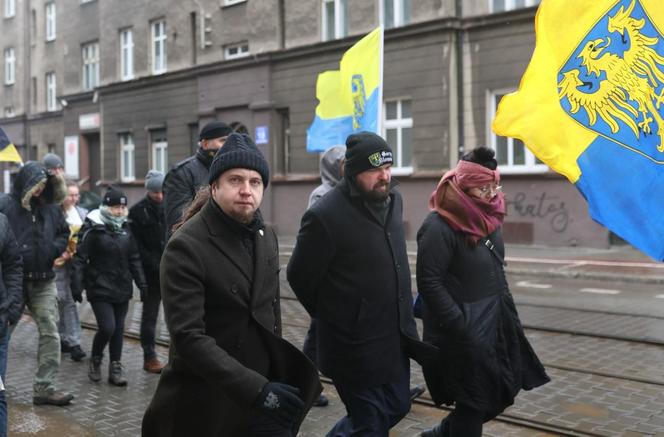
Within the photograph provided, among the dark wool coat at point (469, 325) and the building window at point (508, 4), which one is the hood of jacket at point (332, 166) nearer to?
the dark wool coat at point (469, 325)

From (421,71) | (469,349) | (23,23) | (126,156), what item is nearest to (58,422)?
(469,349)

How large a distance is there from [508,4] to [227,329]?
18641 millimetres

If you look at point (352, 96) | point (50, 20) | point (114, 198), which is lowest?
point (114, 198)

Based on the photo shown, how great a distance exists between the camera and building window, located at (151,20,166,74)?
30.8m

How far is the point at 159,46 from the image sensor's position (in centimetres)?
3102

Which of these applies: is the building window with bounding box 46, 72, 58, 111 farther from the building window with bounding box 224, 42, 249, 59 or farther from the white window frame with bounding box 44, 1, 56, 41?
the building window with bounding box 224, 42, 249, 59

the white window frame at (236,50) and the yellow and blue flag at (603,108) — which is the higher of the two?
the white window frame at (236,50)

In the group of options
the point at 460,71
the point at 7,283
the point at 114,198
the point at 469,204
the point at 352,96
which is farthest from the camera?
the point at 460,71

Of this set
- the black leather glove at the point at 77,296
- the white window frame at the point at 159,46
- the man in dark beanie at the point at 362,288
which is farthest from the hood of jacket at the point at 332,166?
the white window frame at the point at 159,46

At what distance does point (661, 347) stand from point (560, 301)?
331 cm

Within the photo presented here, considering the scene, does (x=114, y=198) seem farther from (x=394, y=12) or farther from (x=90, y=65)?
(x=90, y=65)

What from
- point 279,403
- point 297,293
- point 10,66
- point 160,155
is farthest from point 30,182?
point 10,66

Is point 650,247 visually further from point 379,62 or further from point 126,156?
point 126,156

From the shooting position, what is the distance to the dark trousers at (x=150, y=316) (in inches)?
280
